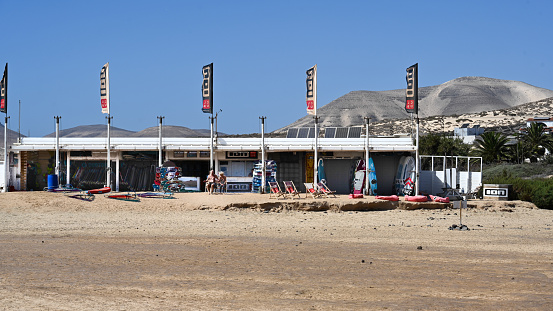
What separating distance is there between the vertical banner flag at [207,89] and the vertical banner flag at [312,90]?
Answer: 4730 mm

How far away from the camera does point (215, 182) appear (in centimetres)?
2858

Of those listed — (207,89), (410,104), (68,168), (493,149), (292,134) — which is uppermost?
(207,89)

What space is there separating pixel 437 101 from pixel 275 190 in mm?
132517

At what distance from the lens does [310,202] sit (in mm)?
25266

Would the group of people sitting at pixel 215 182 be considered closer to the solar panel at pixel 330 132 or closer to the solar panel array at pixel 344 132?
the solar panel at pixel 330 132

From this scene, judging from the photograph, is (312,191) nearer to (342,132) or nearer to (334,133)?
(334,133)

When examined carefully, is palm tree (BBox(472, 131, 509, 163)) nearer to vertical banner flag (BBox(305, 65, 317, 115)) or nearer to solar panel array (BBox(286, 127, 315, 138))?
solar panel array (BBox(286, 127, 315, 138))

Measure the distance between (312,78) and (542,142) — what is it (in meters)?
30.9

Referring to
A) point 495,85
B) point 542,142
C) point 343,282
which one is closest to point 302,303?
point 343,282

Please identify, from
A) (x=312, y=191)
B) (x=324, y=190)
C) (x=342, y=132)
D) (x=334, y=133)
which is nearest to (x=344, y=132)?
(x=342, y=132)

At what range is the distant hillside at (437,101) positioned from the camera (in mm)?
119875

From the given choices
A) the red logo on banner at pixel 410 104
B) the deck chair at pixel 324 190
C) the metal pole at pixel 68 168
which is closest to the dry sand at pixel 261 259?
the deck chair at pixel 324 190

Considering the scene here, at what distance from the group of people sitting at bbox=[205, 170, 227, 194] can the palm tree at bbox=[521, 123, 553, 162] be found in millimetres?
32536

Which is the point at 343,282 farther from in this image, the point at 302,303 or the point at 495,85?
the point at 495,85
